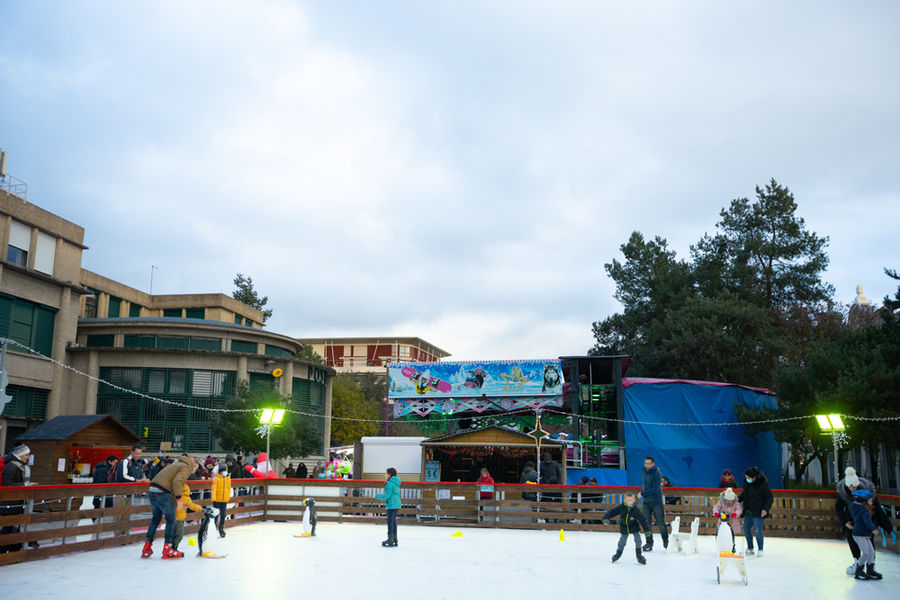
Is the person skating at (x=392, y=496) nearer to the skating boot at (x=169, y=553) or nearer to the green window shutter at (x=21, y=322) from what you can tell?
the skating boot at (x=169, y=553)

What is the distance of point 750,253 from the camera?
150ft

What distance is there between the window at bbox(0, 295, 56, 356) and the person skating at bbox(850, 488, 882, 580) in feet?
100

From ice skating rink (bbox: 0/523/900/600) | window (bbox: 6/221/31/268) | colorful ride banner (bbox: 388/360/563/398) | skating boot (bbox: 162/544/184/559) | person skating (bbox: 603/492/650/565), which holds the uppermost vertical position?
window (bbox: 6/221/31/268)

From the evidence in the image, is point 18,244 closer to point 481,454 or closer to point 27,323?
point 27,323

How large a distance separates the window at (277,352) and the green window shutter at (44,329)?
34.8 feet

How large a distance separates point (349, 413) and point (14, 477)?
43137 millimetres

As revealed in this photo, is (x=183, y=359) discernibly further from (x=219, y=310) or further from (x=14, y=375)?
(x=219, y=310)

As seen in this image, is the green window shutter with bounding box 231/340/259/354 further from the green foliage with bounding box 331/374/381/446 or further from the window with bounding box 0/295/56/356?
the green foliage with bounding box 331/374/381/446

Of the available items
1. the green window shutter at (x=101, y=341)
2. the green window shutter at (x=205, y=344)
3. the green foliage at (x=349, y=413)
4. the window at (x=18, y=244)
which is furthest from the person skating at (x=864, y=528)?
the green foliage at (x=349, y=413)

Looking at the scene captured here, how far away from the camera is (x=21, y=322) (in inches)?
1247

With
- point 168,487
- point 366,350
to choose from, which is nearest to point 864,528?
point 168,487

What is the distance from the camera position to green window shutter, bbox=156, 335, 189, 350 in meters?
37.7

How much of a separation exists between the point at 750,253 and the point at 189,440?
Result: 33840 mm

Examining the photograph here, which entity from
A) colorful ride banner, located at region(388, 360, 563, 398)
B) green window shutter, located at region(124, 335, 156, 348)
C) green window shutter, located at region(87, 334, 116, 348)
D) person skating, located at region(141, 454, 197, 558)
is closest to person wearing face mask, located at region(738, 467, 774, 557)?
person skating, located at region(141, 454, 197, 558)
